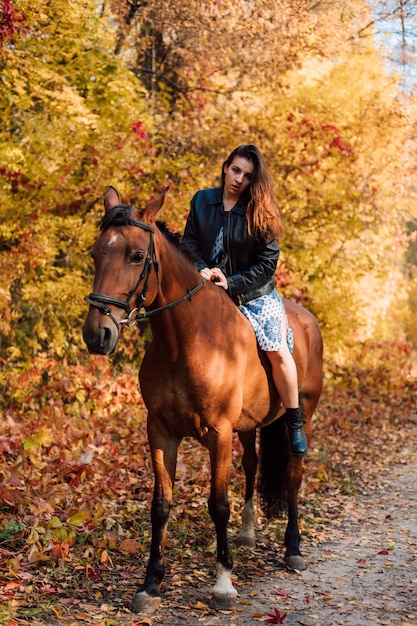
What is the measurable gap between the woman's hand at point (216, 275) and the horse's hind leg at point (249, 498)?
1.61 metres

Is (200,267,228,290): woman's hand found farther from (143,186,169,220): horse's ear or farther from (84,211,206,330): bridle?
(143,186,169,220): horse's ear

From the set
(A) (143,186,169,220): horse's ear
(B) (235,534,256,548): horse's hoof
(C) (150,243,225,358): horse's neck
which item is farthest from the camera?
(B) (235,534,256,548): horse's hoof

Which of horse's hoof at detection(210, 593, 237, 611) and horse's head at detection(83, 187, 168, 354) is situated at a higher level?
horse's head at detection(83, 187, 168, 354)

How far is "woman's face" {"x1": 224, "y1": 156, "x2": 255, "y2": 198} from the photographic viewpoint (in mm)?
4414

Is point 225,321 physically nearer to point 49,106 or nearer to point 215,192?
point 215,192

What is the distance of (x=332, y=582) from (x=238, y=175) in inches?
112

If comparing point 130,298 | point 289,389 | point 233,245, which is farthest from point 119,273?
point 289,389

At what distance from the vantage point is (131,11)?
10023mm

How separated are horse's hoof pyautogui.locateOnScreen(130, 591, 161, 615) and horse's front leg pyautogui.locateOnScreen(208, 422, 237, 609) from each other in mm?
374

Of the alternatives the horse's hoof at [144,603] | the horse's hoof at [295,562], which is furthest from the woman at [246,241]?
the horse's hoof at [144,603]

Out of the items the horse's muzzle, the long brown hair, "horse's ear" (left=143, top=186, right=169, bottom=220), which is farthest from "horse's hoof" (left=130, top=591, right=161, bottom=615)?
the long brown hair

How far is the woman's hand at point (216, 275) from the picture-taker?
14.0 feet

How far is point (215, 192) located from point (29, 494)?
272cm

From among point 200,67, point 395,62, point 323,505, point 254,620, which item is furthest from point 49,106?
point 395,62
